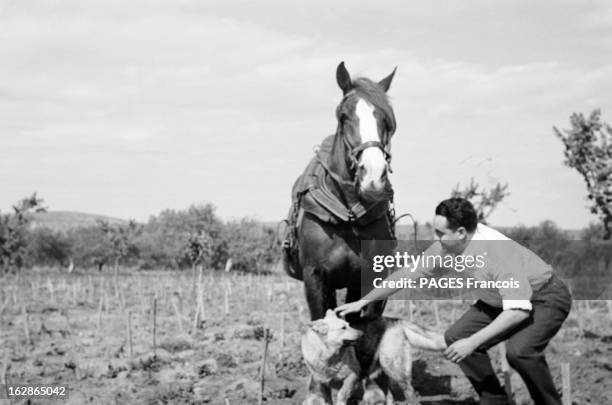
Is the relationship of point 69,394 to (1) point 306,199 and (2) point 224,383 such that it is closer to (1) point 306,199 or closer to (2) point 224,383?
(2) point 224,383

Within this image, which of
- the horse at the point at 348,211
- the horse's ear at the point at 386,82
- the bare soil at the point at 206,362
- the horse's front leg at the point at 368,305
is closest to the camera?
the horse at the point at 348,211

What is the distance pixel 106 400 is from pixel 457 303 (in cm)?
1668

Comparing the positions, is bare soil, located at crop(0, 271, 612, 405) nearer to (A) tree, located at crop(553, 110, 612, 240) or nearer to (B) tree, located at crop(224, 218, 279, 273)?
(A) tree, located at crop(553, 110, 612, 240)

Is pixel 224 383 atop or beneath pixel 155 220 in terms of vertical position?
beneath

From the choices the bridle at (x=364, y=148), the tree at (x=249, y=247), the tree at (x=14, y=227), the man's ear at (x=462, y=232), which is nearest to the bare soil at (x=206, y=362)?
the bridle at (x=364, y=148)

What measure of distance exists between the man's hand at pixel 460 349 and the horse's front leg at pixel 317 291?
1492 mm

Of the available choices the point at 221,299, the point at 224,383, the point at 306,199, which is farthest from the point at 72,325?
the point at 306,199

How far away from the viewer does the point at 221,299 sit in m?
30.0

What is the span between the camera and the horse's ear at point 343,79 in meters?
6.30

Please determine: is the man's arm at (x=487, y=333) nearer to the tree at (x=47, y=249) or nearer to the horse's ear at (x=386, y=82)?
the horse's ear at (x=386, y=82)

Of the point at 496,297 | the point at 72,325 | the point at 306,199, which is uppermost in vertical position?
the point at 306,199

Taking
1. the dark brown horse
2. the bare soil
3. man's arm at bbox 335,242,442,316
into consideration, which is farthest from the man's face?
the bare soil

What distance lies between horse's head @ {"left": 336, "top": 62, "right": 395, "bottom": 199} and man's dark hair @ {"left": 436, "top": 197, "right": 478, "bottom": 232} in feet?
1.71

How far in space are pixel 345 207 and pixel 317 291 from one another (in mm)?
827
